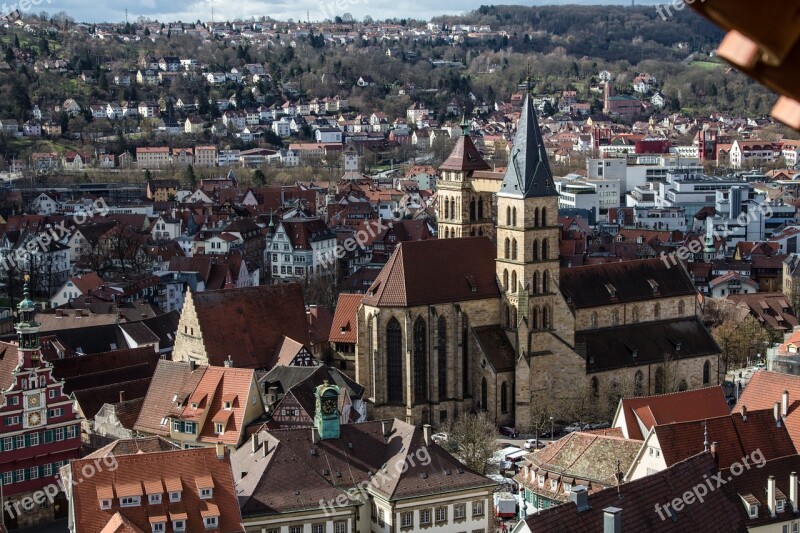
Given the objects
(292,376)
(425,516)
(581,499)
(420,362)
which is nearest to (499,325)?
(420,362)

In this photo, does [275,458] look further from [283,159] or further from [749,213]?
[283,159]

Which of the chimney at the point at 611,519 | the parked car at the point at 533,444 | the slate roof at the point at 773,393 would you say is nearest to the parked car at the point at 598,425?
the parked car at the point at 533,444

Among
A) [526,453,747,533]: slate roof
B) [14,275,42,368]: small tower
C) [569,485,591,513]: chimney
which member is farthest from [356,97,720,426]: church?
[569,485,591,513]: chimney

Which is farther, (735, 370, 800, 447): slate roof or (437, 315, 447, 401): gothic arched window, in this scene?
(437, 315, 447, 401): gothic arched window

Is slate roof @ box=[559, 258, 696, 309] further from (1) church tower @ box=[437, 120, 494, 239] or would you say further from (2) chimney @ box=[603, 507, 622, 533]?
(2) chimney @ box=[603, 507, 622, 533]

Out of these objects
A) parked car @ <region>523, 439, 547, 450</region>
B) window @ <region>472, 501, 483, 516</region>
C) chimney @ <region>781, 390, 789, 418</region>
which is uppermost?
chimney @ <region>781, 390, 789, 418</region>

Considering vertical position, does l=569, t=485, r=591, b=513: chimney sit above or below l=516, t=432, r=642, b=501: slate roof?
above

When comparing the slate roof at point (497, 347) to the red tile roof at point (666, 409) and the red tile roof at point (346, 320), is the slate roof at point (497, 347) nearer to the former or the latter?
the red tile roof at point (346, 320)

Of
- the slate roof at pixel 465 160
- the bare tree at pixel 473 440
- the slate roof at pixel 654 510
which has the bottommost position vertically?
the bare tree at pixel 473 440
